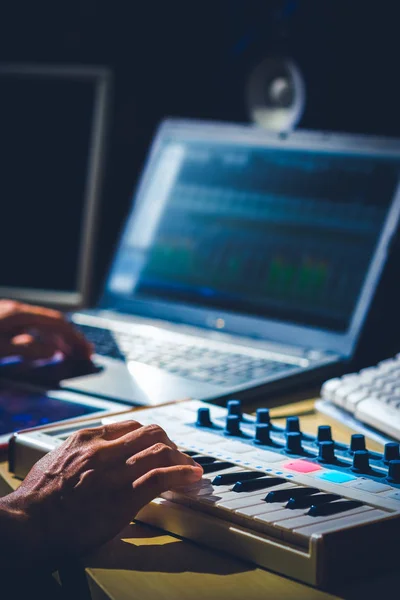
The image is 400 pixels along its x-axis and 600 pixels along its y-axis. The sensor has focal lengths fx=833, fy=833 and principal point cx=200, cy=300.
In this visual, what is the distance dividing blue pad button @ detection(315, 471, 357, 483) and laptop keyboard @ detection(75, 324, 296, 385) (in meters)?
0.38

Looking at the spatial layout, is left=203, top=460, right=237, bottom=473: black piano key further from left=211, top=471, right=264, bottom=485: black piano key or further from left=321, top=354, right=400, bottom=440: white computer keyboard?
left=321, top=354, right=400, bottom=440: white computer keyboard

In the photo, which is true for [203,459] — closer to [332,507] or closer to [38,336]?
[332,507]

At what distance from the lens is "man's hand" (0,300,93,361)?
4.07 ft

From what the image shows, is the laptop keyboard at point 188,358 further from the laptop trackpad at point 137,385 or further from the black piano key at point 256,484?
the black piano key at point 256,484

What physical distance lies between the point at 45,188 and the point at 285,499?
45.6 inches

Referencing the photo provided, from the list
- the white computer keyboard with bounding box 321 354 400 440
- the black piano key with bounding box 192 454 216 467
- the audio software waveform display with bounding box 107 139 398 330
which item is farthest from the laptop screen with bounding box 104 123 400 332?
the black piano key with bounding box 192 454 216 467

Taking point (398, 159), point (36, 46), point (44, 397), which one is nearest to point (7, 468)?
point (44, 397)

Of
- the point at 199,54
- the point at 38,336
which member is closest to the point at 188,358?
the point at 38,336

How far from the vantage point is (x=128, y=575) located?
645 millimetres

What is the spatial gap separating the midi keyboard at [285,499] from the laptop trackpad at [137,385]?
18 cm

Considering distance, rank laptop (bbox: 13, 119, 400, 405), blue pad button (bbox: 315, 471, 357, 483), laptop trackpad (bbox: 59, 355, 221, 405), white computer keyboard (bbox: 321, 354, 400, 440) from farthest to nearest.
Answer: laptop (bbox: 13, 119, 400, 405), laptop trackpad (bbox: 59, 355, 221, 405), white computer keyboard (bbox: 321, 354, 400, 440), blue pad button (bbox: 315, 471, 357, 483)

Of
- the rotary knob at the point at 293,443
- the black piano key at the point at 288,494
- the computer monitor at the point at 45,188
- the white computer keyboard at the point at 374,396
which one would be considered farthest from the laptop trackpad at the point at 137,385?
the computer monitor at the point at 45,188

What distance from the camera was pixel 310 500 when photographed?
68 cm

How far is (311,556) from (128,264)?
1.02 meters
